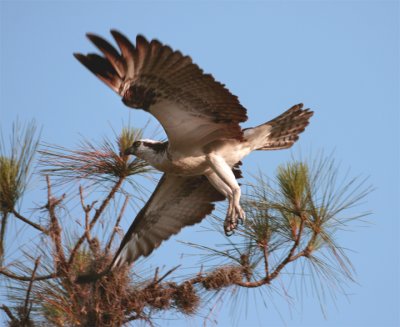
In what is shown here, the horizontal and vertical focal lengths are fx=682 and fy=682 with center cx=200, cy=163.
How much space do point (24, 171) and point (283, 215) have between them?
1740 mm

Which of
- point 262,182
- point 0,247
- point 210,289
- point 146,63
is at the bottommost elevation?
point 210,289

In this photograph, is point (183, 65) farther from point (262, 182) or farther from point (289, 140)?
point (289, 140)

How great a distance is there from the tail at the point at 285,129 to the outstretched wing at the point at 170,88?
2.29 ft

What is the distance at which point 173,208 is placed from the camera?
634 centimetres

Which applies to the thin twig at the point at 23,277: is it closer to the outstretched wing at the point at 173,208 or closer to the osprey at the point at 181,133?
the osprey at the point at 181,133

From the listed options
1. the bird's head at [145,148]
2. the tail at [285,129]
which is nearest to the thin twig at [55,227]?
the bird's head at [145,148]

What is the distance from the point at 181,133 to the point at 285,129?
1.22 m

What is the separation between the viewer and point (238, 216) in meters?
5.11

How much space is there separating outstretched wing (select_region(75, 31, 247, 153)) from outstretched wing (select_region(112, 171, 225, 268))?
2.83ft

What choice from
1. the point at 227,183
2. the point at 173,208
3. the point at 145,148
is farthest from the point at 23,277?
the point at 173,208

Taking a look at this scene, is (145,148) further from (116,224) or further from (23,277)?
(23,277)

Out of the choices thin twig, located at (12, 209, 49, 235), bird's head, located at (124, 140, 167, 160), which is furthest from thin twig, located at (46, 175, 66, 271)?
bird's head, located at (124, 140, 167, 160)

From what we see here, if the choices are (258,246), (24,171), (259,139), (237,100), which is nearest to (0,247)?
(24,171)

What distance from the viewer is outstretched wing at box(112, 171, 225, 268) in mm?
6238
